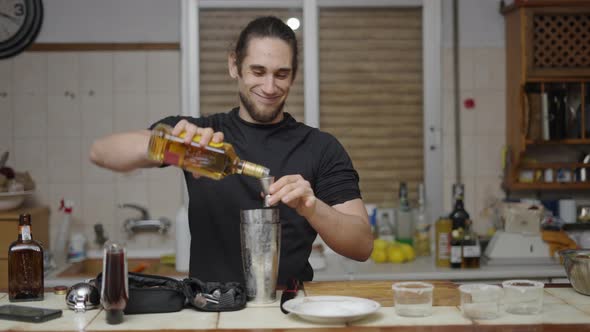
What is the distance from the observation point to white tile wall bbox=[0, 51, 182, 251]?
3.59 meters

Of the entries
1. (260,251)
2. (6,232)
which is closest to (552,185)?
(260,251)

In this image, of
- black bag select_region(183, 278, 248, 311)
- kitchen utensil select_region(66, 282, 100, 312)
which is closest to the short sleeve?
black bag select_region(183, 278, 248, 311)

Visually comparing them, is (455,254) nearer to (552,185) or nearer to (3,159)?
(552,185)

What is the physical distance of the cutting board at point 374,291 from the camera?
1.63m

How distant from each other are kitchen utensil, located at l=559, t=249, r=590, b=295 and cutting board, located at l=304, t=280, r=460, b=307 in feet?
0.93

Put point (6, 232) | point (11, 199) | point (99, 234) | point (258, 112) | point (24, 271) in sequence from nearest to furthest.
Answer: point (24, 271) < point (258, 112) < point (6, 232) < point (11, 199) < point (99, 234)

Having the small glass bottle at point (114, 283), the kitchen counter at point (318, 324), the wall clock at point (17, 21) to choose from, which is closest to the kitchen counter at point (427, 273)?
the wall clock at point (17, 21)

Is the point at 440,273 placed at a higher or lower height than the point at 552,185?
lower

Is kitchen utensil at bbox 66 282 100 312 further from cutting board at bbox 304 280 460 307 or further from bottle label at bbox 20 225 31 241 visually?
cutting board at bbox 304 280 460 307

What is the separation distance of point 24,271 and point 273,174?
70cm

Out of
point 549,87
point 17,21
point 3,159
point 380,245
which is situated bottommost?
point 380,245

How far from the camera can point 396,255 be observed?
330 cm

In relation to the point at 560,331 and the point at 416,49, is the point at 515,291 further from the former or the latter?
the point at 416,49

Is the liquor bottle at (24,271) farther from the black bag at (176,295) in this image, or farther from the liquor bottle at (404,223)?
the liquor bottle at (404,223)
